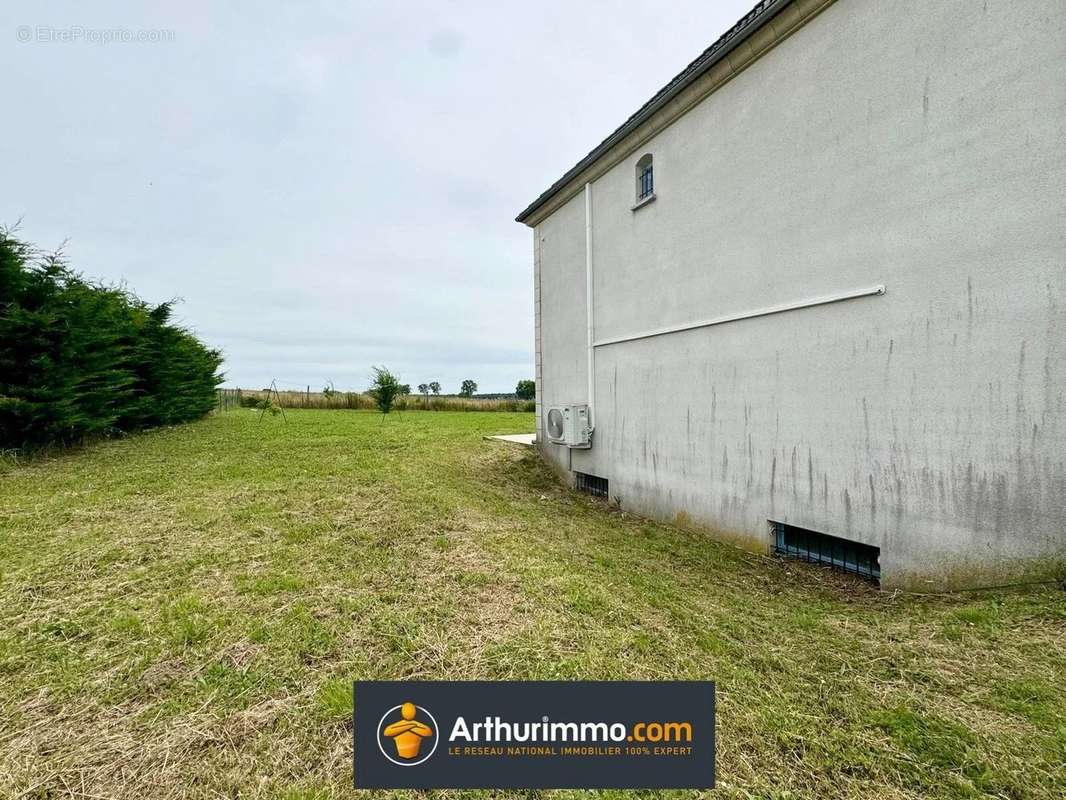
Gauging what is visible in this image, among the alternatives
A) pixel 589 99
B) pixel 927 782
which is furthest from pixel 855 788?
pixel 589 99

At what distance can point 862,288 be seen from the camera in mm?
4160

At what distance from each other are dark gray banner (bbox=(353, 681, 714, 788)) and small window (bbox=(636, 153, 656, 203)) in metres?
6.63

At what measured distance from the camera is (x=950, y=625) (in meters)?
3.00

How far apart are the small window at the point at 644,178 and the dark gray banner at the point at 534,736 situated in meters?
6.63

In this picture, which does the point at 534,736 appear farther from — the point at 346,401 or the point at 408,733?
the point at 346,401

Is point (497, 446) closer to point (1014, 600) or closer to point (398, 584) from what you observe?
point (398, 584)

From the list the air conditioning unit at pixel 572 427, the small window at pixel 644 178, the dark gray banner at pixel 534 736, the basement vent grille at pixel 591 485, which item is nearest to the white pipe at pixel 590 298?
the air conditioning unit at pixel 572 427

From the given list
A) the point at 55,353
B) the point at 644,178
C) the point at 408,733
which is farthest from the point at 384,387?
the point at 408,733

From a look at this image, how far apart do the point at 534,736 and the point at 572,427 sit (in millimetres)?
6255

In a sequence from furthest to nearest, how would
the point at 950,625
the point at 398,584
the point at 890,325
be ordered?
1. the point at 890,325
2. the point at 398,584
3. the point at 950,625

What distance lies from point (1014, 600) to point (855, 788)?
2.33 metres

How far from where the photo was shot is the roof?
15.9 ft

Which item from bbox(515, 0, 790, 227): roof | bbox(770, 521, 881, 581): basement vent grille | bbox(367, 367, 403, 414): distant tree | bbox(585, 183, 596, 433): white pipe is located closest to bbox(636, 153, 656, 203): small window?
bbox(515, 0, 790, 227): roof

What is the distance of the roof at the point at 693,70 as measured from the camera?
4844mm
